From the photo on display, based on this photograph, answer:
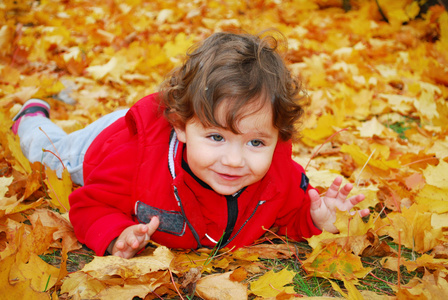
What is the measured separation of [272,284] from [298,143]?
4.57 ft

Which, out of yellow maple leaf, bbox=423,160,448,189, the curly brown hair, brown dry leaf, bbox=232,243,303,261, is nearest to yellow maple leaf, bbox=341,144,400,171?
yellow maple leaf, bbox=423,160,448,189

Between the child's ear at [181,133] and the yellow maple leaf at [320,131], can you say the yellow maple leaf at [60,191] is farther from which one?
the yellow maple leaf at [320,131]

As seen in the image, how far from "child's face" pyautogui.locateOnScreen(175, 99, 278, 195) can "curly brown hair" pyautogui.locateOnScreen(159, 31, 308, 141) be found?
3cm

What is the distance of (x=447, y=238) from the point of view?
158 centimetres

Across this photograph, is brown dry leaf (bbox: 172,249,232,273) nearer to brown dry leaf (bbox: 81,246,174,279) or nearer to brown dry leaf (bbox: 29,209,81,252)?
brown dry leaf (bbox: 81,246,174,279)

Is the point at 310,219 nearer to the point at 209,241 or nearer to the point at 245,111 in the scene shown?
the point at 209,241

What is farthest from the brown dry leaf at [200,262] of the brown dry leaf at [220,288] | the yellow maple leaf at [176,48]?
the yellow maple leaf at [176,48]

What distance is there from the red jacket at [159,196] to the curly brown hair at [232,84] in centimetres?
14

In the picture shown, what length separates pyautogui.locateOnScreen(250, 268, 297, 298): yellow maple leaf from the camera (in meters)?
1.27

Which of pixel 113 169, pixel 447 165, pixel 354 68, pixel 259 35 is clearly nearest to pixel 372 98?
pixel 354 68

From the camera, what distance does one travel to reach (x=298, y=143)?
258 cm

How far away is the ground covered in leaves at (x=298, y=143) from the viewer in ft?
4.25

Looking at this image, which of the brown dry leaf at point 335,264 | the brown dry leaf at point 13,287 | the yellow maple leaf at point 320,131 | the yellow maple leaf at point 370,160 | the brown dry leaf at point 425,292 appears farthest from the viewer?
the yellow maple leaf at point 320,131

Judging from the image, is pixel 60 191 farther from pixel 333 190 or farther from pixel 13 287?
pixel 333 190
